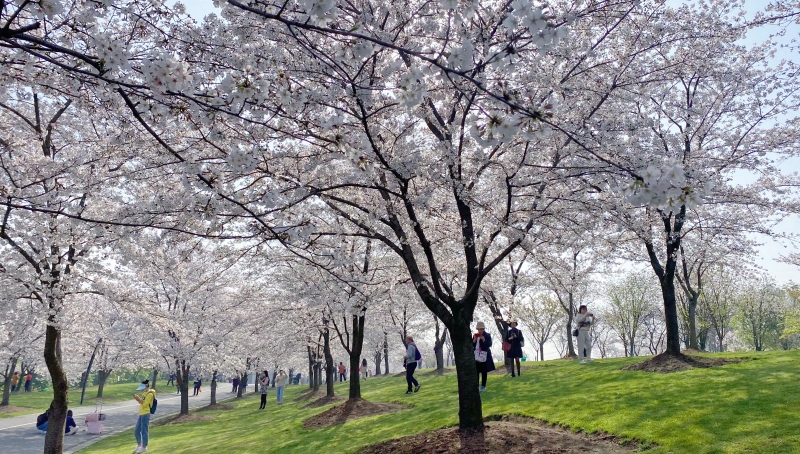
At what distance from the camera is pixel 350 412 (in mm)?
14789

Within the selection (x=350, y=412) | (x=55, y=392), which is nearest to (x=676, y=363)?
(x=350, y=412)

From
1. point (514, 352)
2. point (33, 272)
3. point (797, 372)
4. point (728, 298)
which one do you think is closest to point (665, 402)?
point (797, 372)

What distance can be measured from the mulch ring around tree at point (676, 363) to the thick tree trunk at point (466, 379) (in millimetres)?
7247

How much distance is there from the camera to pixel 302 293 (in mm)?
15195

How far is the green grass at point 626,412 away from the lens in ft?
22.9

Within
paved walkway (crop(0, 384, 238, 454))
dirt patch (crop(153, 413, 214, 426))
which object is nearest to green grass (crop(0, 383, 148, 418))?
paved walkway (crop(0, 384, 238, 454))

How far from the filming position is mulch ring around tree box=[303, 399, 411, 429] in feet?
46.4

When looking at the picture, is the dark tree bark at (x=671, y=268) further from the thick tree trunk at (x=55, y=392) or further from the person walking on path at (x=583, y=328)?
the thick tree trunk at (x=55, y=392)

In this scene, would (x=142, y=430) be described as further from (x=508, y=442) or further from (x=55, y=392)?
(x=508, y=442)

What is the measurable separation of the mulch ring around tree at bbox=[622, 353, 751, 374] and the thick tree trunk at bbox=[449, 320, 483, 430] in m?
7.25

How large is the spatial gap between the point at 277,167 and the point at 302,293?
7.73m

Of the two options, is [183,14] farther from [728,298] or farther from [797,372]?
[728,298]

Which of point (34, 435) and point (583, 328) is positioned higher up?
point (583, 328)

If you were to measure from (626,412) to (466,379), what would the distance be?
3.05 meters
